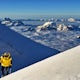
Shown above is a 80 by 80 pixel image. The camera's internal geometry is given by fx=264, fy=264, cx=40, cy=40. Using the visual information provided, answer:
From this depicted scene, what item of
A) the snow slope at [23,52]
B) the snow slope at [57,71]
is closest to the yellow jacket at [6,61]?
the snow slope at [57,71]

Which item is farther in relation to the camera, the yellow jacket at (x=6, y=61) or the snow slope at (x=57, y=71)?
the yellow jacket at (x=6, y=61)

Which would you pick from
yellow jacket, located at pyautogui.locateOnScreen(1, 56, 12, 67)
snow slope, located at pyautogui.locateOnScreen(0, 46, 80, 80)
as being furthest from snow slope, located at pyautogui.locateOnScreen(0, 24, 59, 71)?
snow slope, located at pyautogui.locateOnScreen(0, 46, 80, 80)

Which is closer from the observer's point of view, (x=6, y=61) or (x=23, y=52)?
(x=6, y=61)

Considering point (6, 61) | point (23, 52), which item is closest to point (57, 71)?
point (6, 61)

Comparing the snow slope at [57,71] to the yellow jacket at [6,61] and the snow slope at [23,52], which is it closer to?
the yellow jacket at [6,61]

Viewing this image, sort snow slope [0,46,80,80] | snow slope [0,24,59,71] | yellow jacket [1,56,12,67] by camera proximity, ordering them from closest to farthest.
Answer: snow slope [0,46,80,80], yellow jacket [1,56,12,67], snow slope [0,24,59,71]

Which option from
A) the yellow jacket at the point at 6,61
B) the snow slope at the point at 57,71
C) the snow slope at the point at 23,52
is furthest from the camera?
the snow slope at the point at 23,52

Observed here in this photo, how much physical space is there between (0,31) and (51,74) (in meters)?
26.4

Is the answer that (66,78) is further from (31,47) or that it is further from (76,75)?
(31,47)

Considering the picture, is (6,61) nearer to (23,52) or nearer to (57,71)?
(57,71)

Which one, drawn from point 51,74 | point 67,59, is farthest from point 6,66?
point 51,74

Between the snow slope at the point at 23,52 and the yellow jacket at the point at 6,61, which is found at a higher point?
the yellow jacket at the point at 6,61

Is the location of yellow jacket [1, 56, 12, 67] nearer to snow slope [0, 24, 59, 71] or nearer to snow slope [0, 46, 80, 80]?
snow slope [0, 46, 80, 80]

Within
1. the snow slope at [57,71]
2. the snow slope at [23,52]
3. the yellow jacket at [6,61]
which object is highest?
the snow slope at [57,71]
